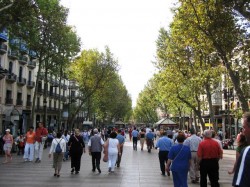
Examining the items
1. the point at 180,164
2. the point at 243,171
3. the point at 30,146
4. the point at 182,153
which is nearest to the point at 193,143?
the point at 182,153

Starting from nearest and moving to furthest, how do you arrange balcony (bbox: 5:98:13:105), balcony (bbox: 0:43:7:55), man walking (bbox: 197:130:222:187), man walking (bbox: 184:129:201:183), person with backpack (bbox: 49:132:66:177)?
man walking (bbox: 197:130:222:187)
man walking (bbox: 184:129:201:183)
person with backpack (bbox: 49:132:66:177)
balcony (bbox: 0:43:7:55)
balcony (bbox: 5:98:13:105)

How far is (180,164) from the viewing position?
7.93 meters

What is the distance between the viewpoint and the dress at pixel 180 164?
7816 mm

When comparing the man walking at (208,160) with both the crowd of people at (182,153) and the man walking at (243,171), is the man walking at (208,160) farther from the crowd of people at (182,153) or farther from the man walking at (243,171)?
the man walking at (243,171)

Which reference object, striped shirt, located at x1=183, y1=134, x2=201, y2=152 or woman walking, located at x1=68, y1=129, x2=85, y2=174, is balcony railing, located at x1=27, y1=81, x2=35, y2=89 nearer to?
woman walking, located at x1=68, y1=129, x2=85, y2=174

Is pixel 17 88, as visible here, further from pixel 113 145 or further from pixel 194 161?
pixel 194 161

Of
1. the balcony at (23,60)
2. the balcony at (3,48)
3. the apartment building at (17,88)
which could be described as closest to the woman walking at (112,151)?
the apartment building at (17,88)

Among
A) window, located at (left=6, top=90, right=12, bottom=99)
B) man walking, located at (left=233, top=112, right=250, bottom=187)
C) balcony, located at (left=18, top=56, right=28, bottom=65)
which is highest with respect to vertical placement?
balcony, located at (left=18, top=56, right=28, bottom=65)

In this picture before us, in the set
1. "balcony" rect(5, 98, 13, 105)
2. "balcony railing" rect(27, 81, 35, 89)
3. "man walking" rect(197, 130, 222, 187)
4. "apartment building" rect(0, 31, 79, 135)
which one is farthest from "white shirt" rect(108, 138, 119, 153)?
"balcony railing" rect(27, 81, 35, 89)

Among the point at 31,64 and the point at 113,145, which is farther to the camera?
the point at 31,64

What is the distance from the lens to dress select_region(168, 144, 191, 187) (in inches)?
308

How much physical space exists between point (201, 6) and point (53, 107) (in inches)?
1972

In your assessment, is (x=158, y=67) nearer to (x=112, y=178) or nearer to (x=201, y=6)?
(x=201, y=6)

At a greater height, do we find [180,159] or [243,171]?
[243,171]
